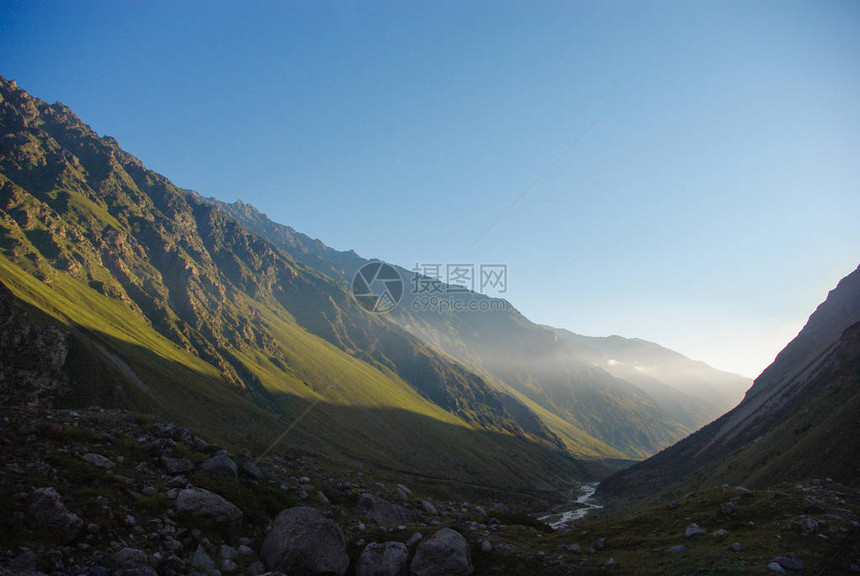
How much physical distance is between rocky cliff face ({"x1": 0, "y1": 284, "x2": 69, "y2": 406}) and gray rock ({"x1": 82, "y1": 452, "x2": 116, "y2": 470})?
242 feet

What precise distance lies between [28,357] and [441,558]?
9509 centimetres

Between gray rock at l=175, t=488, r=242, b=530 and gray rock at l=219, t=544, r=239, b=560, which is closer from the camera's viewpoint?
gray rock at l=219, t=544, r=239, b=560

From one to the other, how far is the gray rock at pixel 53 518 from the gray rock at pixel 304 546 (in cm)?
761

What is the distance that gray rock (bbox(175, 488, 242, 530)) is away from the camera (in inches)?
664

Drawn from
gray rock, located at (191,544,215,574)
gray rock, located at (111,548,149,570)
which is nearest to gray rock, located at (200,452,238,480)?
gray rock, located at (191,544,215,574)

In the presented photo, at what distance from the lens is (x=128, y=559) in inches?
510

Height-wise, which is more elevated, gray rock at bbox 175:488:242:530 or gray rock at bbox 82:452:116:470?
gray rock at bbox 82:452:116:470

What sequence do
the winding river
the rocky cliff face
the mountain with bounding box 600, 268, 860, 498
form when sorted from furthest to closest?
the winding river
the rocky cliff face
the mountain with bounding box 600, 268, 860, 498

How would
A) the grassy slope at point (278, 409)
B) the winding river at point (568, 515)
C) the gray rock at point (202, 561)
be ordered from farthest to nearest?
the grassy slope at point (278, 409)
the winding river at point (568, 515)
the gray rock at point (202, 561)

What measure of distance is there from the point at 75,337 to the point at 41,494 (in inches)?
4006

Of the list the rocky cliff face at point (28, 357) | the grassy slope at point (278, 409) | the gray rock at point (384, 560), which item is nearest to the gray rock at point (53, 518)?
the gray rock at point (384, 560)

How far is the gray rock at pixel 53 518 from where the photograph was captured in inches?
492

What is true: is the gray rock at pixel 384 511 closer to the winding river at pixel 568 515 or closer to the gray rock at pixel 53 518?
the gray rock at pixel 53 518

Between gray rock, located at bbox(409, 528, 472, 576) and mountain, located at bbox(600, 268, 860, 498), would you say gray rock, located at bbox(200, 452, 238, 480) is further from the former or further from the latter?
mountain, located at bbox(600, 268, 860, 498)
